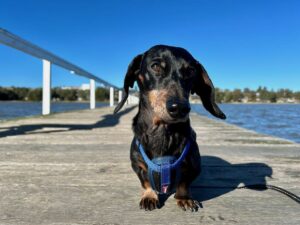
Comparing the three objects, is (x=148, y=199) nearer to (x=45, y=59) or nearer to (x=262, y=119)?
(x=45, y=59)

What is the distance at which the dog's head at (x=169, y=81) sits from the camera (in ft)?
6.88

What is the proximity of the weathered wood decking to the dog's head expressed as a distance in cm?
57

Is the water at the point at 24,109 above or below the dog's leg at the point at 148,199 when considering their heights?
above

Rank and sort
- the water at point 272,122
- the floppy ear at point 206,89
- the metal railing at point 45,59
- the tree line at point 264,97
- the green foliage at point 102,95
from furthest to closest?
the tree line at point 264,97
the green foliage at point 102,95
the water at point 272,122
the metal railing at point 45,59
the floppy ear at point 206,89

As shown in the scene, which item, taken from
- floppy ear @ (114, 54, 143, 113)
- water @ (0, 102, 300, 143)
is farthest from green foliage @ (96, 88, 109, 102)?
floppy ear @ (114, 54, 143, 113)

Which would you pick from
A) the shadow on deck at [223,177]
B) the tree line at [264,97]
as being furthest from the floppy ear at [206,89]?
the tree line at [264,97]

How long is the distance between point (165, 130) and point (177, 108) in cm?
40

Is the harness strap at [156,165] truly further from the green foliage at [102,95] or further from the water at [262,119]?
the green foliage at [102,95]

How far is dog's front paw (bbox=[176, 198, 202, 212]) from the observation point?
2238mm

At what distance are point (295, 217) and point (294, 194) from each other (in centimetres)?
52

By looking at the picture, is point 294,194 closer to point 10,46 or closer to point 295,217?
point 295,217

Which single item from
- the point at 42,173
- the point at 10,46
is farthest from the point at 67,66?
the point at 42,173

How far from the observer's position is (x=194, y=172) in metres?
2.42

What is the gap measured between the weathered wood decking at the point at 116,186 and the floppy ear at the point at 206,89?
0.58 metres
